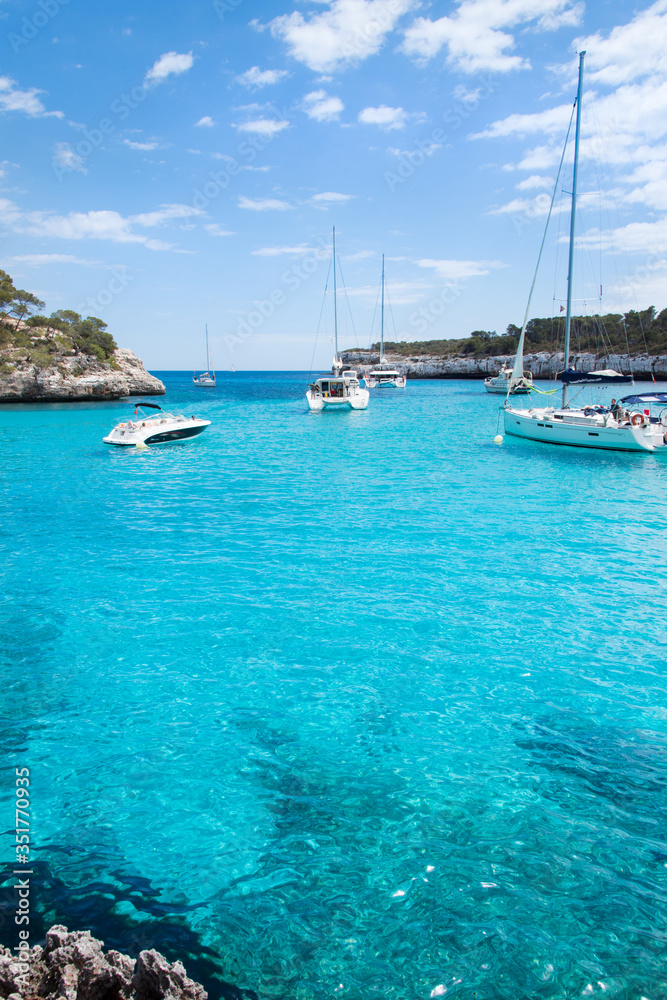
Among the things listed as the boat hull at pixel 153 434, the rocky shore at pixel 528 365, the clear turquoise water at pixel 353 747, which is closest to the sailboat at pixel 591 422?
the clear turquoise water at pixel 353 747

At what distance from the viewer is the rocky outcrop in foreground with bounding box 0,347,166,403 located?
59.1 meters

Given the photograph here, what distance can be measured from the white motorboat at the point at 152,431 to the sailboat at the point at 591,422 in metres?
18.8

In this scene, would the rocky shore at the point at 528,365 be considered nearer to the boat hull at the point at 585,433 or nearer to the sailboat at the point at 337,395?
the sailboat at the point at 337,395

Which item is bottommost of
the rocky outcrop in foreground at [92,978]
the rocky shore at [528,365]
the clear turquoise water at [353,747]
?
the clear turquoise water at [353,747]

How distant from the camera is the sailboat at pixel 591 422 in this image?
85.9ft

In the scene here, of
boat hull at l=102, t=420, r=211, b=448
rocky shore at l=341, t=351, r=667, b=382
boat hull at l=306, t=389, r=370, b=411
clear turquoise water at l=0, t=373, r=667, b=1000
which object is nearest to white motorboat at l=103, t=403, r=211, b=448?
boat hull at l=102, t=420, r=211, b=448

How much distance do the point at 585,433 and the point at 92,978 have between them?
2854 cm

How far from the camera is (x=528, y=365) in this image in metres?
113

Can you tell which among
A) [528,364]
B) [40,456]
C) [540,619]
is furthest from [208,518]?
[528,364]

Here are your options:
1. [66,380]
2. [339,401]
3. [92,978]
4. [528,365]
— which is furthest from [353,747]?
[528,365]

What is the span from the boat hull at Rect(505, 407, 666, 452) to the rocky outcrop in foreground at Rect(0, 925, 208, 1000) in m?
28.1

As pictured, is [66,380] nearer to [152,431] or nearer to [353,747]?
[152,431]

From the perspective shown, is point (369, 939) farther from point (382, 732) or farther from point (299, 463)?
point (299, 463)

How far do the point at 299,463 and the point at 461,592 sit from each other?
16714mm
